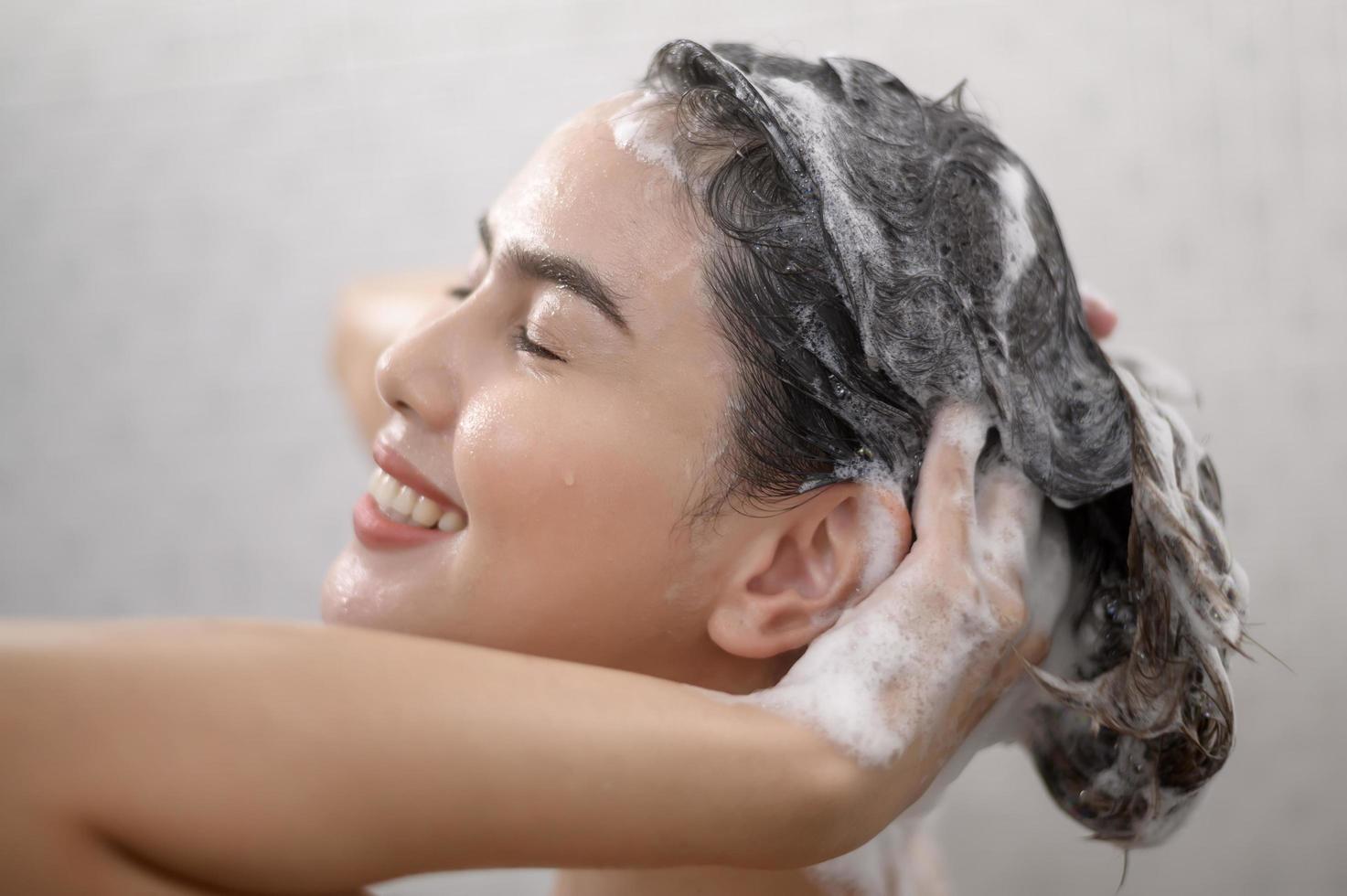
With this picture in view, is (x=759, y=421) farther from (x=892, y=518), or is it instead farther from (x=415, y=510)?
(x=415, y=510)

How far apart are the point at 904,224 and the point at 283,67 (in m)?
1.58

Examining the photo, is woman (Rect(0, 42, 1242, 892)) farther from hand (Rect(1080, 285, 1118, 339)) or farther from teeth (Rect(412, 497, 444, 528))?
hand (Rect(1080, 285, 1118, 339))

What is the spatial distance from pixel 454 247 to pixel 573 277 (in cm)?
125

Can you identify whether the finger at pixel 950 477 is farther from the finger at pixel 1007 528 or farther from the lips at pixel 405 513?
the lips at pixel 405 513

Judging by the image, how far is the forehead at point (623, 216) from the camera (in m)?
0.95

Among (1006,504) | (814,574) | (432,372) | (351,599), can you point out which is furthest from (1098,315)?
(351,599)

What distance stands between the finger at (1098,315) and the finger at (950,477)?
0.30m

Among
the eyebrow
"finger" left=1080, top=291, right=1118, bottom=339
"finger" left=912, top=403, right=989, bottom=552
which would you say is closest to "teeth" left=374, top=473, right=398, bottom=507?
the eyebrow

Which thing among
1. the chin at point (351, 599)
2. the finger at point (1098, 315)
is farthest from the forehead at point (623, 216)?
the finger at point (1098, 315)

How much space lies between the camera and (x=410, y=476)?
1.01 m

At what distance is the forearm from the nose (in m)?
0.32

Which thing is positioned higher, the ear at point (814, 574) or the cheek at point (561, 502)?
the cheek at point (561, 502)

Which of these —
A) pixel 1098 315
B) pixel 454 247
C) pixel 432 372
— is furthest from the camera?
pixel 454 247

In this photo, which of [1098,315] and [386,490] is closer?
[386,490]
